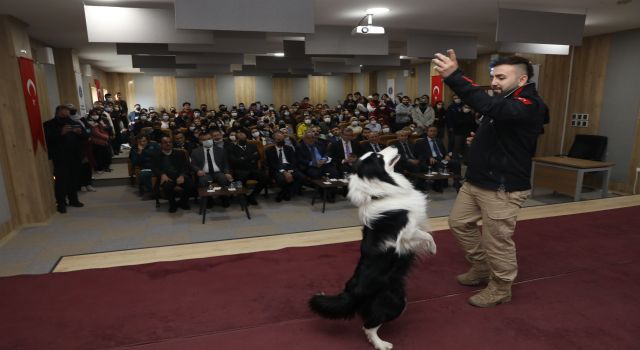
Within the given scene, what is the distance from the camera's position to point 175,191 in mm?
5523

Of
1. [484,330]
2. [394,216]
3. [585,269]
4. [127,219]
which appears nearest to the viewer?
[394,216]

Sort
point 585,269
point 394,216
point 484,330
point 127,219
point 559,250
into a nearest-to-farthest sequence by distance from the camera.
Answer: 1. point 394,216
2. point 484,330
3. point 585,269
4. point 559,250
5. point 127,219

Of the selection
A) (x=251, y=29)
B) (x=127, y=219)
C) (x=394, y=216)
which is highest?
(x=251, y=29)

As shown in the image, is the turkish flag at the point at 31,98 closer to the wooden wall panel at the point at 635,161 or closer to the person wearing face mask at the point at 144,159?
the person wearing face mask at the point at 144,159

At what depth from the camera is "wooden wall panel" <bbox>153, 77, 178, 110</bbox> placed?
17.7 meters

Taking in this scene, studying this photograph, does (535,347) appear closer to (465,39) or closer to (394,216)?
(394,216)

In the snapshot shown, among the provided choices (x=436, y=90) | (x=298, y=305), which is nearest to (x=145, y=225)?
(x=298, y=305)

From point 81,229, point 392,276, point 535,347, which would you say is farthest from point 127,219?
point 535,347

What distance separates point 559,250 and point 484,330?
1663 millimetres

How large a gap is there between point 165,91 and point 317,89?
23.5ft

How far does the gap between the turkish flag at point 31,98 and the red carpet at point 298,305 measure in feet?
9.60

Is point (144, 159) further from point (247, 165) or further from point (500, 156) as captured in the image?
point (500, 156)

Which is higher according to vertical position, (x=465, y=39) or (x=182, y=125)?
(x=465, y=39)

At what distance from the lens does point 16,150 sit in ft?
16.1
